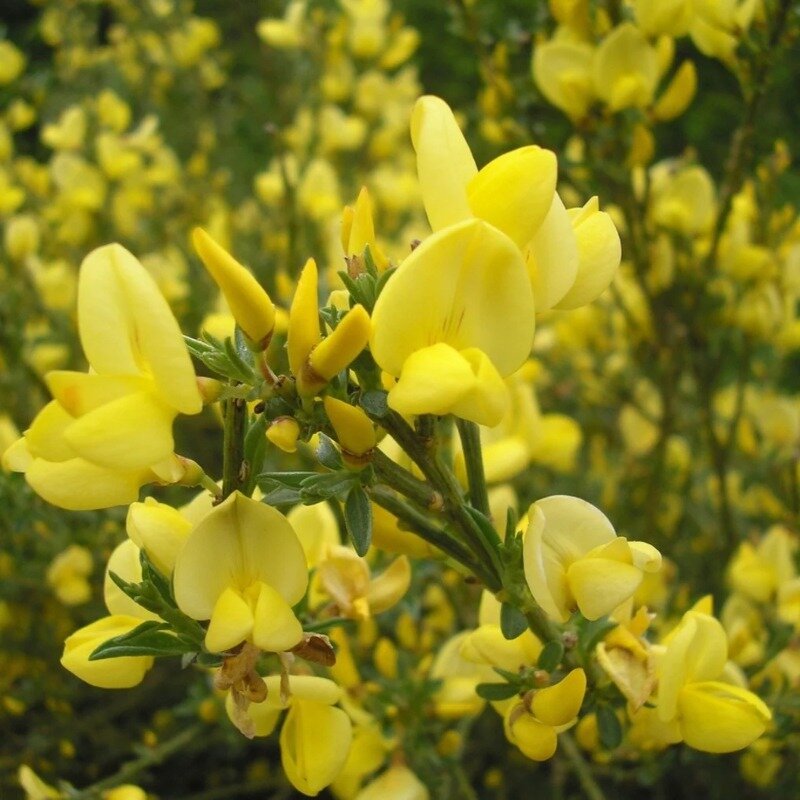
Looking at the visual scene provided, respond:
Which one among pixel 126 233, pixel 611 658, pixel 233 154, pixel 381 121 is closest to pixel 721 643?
pixel 611 658

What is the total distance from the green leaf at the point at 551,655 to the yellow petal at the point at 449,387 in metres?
0.17

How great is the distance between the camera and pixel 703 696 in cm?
63

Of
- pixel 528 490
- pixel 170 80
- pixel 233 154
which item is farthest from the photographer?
pixel 233 154

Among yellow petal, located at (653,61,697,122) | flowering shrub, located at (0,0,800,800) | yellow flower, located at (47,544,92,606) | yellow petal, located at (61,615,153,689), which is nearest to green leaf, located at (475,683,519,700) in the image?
flowering shrub, located at (0,0,800,800)

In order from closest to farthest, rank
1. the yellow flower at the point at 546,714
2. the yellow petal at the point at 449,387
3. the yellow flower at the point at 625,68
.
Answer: the yellow petal at the point at 449,387 < the yellow flower at the point at 546,714 < the yellow flower at the point at 625,68

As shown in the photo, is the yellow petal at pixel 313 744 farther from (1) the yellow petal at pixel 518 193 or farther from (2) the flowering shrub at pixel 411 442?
(1) the yellow petal at pixel 518 193

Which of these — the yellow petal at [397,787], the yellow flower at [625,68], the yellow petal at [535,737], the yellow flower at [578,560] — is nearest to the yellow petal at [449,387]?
the yellow flower at [578,560]

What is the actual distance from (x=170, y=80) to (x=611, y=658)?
2.36 metres

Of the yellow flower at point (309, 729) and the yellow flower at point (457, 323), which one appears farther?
the yellow flower at point (309, 729)

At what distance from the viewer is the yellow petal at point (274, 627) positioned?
52 cm

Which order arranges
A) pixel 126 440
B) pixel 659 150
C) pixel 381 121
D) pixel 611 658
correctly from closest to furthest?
pixel 126 440
pixel 611 658
pixel 381 121
pixel 659 150

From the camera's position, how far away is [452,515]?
58 cm

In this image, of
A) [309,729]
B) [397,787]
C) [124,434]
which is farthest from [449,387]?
[397,787]

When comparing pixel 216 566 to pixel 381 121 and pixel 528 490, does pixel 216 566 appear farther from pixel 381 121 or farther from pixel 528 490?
pixel 381 121
